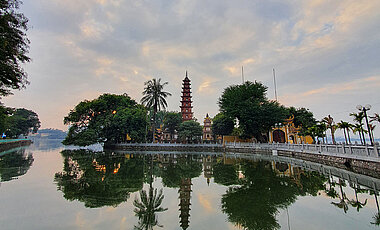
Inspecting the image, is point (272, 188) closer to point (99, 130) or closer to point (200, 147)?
point (200, 147)

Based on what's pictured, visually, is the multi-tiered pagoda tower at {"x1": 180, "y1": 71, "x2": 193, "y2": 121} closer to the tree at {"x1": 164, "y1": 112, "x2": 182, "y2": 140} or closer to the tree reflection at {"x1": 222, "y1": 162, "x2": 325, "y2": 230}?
the tree at {"x1": 164, "y1": 112, "x2": 182, "y2": 140}

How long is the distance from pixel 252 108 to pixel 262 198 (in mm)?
23965

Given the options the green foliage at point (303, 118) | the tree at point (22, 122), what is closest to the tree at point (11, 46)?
the green foliage at point (303, 118)

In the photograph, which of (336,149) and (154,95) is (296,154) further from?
(154,95)

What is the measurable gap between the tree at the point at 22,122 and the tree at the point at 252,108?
6177 cm

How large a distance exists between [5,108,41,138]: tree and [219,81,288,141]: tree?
61.8 meters

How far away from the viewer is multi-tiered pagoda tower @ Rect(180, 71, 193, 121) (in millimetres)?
55844

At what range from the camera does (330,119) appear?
84.7 feet

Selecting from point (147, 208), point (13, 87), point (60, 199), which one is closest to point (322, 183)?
point (147, 208)

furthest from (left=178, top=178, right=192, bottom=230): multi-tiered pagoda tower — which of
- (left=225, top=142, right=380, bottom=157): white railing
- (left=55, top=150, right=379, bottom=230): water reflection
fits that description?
(left=225, top=142, right=380, bottom=157): white railing

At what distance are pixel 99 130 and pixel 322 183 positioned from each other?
3694 centimetres

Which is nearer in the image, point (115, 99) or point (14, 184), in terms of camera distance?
point (14, 184)

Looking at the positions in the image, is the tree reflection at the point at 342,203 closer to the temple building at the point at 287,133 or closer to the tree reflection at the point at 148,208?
the tree reflection at the point at 148,208

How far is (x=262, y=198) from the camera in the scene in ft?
22.0
